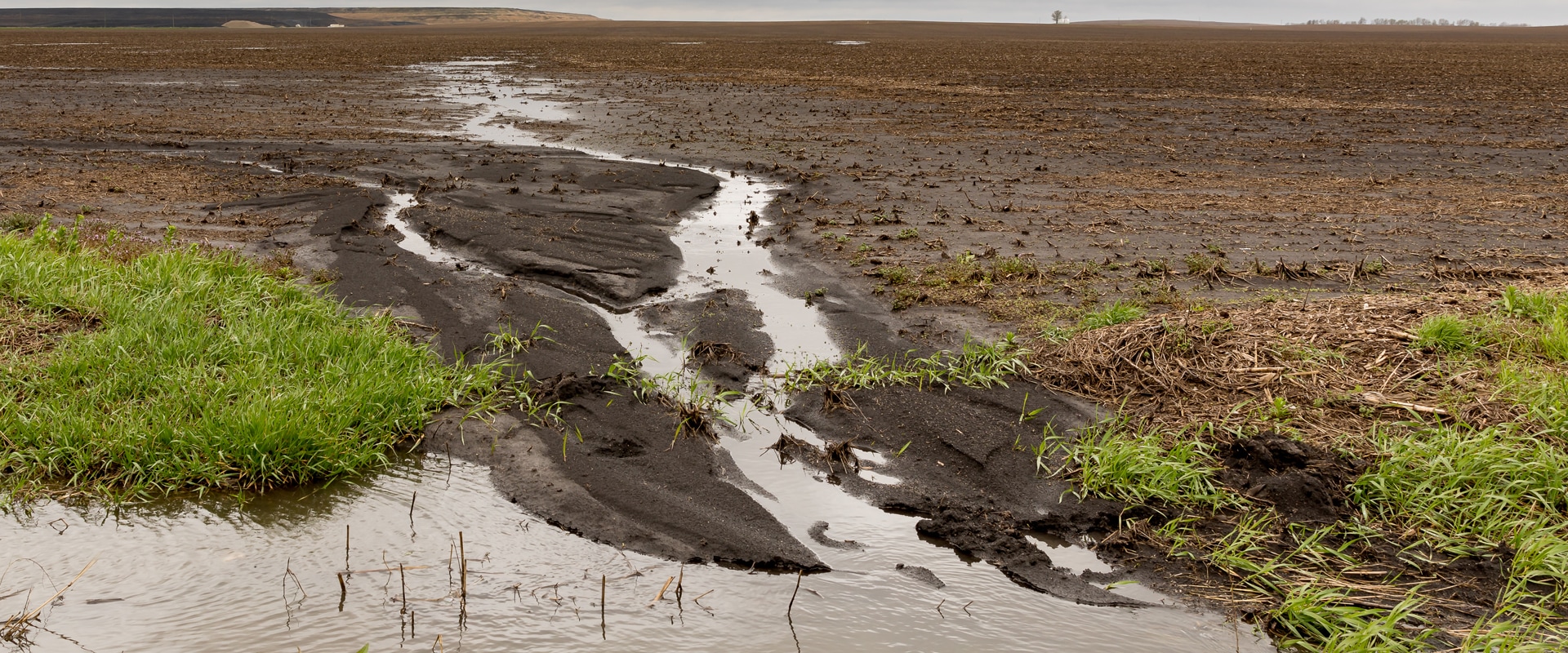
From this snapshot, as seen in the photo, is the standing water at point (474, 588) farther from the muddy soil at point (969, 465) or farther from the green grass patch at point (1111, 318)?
the green grass patch at point (1111, 318)

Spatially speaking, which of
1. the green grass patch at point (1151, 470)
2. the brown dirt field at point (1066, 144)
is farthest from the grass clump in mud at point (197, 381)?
the brown dirt field at point (1066, 144)

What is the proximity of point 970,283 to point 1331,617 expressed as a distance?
4358mm

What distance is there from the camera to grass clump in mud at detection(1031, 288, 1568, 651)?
3734 mm

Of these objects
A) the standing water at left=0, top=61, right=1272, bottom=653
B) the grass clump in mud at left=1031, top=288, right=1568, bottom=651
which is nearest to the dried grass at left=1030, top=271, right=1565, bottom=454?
the grass clump in mud at left=1031, top=288, right=1568, bottom=651

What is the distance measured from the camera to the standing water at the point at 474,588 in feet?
11.7

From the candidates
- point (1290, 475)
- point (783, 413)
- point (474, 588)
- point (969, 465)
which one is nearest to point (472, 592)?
point (474, 588)

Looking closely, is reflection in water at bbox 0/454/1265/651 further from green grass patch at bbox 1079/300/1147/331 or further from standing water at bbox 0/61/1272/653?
green grass patch at bbox 1079/300/1147/331

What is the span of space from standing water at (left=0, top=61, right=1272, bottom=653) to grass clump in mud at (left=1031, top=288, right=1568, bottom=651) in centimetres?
48

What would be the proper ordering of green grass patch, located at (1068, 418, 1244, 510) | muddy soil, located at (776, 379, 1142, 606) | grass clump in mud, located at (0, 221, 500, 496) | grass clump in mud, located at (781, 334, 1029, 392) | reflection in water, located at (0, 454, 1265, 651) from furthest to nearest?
grass clump in mud, located at (781, 334, 1029, 392) → grass clump in mud, located at (0, 221, 500, 496) → green grass patch, located at (1068, 418, 1244, 510) → muddy soil, located at (776, 379, 1142, 606) → reflection in water, located at (0, 454, 1265, 651)

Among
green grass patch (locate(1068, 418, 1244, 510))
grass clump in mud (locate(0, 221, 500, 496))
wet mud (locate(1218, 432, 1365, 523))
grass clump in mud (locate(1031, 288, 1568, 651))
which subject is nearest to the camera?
grass clump in mud (locate(1031, 288, 1568, 651))

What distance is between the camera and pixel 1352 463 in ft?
15.3

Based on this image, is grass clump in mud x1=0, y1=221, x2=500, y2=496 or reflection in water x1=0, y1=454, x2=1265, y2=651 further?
grass clump in mud x1=0, y1=221, x2=500, y2=496

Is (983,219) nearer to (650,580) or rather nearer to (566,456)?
(566,456)

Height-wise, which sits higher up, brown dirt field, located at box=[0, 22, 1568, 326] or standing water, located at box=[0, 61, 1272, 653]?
brown dirt field, located at box=[0, 22, 1568, 326]
